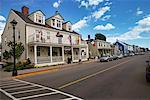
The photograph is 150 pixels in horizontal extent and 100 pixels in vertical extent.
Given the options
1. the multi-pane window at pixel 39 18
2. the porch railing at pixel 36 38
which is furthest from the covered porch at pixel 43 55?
the multi-pane window at pixel 39 18

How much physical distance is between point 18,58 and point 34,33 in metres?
4.91

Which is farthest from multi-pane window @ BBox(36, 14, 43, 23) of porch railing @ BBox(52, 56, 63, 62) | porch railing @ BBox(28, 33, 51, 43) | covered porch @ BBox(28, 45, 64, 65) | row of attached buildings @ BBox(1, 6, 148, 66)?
porch railing @ BBox(52, 56, 63, 62)

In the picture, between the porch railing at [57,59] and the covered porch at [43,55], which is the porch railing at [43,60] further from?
the porch railing at [57,59]

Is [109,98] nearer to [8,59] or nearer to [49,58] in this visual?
[49,58]

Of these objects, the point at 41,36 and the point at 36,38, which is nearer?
the point at 36,38

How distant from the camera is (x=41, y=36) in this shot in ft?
99.3

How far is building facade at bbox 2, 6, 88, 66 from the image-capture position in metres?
27.8

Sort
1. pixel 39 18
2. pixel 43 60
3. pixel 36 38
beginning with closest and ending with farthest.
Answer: pixel 43 60
pixel 36 38
pixel 39 18

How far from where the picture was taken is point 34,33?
2877 centimetres

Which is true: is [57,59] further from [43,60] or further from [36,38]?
[36,38]

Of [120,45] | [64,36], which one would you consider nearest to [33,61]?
[64,36]

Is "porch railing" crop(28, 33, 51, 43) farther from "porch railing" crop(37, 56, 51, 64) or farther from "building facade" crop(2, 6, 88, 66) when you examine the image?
"porch railing" crop(37, 56, 51, 64)

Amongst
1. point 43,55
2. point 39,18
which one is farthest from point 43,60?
point 39,18

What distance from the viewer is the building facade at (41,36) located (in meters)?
27.8
